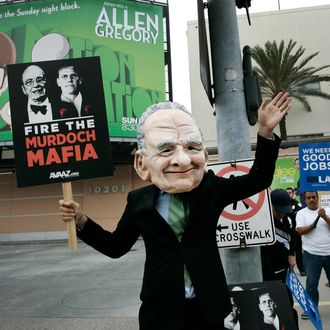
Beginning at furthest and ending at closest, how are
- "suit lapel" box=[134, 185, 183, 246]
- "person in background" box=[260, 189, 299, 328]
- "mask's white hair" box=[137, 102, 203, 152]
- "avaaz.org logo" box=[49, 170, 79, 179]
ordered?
"person in background" box=[260, 189, 299, 328], "avaaz.org logo" box=[49, 170, 79, 179], "mask's white hair" box=[137, 102, 203, 152], "suit lapel" box=[134, 185, 183, 246]

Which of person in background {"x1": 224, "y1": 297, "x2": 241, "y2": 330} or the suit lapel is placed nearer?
the suit lapel

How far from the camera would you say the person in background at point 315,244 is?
5422 millimetres

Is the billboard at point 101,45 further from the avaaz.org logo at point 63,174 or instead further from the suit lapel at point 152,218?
the suit lapel at point 152,218

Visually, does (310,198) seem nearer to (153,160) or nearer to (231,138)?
(231,138)

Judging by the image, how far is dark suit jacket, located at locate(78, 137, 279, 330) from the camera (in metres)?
2.01

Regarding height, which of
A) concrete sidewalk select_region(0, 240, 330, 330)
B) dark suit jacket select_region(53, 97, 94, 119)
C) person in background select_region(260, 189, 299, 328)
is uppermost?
dark suit jacket select_region(53, 97, 94, 119)

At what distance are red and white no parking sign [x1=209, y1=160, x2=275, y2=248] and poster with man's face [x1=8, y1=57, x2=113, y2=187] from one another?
1.00 metres

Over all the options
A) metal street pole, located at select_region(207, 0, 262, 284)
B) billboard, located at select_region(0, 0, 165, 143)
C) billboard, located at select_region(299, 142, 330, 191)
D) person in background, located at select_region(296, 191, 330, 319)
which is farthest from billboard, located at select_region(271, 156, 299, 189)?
metal street pole, located at select_region(207, 0, 262, 284)

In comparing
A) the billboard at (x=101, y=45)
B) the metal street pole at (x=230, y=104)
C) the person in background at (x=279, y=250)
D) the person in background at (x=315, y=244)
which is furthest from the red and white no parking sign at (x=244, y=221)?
the billboard at (x=101, y=45)

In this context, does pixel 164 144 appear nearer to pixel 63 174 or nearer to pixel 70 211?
pixel 70 211

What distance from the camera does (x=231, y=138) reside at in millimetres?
3242

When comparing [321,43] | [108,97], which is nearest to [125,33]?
[108,97]

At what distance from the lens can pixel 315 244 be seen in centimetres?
555

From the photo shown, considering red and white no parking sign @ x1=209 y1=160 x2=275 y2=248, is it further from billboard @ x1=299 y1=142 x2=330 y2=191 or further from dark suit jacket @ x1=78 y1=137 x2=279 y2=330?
billboard @ x1=299 y1=142 x2=330 y2=191
